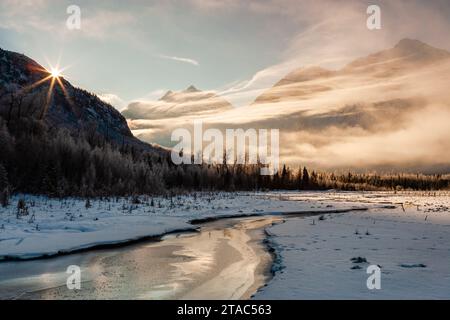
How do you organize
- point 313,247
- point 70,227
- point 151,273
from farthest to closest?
point 70,227 → point 313,247 → point 151,273

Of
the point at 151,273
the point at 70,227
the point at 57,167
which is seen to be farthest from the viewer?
the point at 57,167

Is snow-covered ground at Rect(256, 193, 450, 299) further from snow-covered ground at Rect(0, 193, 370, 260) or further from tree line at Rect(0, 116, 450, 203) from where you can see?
tree line at Rect(0, 116, 450, 203)

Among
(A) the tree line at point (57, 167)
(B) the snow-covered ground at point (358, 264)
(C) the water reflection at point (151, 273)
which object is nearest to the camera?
(B) the snow-covered ground at point (358, 264)

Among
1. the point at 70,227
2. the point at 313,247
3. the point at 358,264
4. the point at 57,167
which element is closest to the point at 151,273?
the point at 358,264

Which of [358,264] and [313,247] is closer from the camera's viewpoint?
[358,264]

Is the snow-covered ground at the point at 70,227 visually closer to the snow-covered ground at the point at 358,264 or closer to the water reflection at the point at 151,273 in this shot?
the water reflection at the point at 151,273

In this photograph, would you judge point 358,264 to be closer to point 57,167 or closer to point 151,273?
point 151,273

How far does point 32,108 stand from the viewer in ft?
154

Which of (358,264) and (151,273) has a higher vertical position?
(358,264)

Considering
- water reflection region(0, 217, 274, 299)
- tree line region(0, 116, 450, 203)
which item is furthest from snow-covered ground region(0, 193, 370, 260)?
tree line region(0, 116, 450, 203)

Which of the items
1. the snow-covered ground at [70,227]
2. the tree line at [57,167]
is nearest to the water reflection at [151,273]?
the snow-covered ground at [70,227]

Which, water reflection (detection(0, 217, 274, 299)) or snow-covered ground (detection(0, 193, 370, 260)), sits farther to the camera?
snow-covered ground (detection(0, 193, 370, 260))

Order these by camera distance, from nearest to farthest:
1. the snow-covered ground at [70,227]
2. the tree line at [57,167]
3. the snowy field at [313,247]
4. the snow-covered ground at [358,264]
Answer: the snow-covered ground at [358,264] → the snowy field at [313,247] → the snow-covered ground at [70,227] → the tree line at [57,167]
